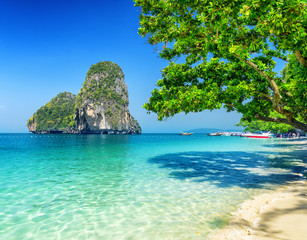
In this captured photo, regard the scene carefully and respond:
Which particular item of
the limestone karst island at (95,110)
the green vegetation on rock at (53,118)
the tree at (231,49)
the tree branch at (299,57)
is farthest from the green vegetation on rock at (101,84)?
the tree branch at (299,57)

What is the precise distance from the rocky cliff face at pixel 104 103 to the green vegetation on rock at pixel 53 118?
34405 mm

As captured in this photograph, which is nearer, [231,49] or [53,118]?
[231,49]

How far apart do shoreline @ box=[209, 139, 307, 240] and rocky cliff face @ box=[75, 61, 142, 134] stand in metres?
139

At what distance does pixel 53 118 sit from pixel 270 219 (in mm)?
196196

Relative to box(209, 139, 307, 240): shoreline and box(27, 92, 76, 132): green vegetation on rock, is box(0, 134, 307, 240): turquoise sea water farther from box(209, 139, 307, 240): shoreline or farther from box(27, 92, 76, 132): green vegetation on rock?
box(27, 92, 76, 132): green vegetation on rock

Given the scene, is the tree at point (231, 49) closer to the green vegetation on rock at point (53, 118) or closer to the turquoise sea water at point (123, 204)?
the turquoise sea water at point (123, 204)

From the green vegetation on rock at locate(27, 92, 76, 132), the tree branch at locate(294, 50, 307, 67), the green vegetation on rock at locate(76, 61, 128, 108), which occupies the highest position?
the green vegetation on rock at locate(76, 61, 128, 108)

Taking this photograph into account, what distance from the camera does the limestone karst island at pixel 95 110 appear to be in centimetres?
14088

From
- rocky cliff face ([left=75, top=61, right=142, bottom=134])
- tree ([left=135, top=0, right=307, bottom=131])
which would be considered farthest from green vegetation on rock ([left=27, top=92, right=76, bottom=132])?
tree ([left=135, top=0, right=307, bottom=131])

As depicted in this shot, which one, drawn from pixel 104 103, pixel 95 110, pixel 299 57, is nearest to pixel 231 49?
pixel 299 57

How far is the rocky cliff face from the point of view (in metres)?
140

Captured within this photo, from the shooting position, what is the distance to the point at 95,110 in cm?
13862

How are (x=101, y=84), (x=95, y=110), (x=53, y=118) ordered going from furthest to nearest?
(x=53, y=118) < (x=101, y=84) < (x=95, y=110)

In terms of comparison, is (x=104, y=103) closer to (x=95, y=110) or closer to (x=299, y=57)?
(x=95, y=110)
